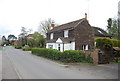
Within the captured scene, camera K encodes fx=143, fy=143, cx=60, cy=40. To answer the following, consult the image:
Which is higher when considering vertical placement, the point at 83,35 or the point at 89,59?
the point at 83,35

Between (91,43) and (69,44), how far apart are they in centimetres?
518

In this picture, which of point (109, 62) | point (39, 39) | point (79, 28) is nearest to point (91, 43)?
point (79, 28)

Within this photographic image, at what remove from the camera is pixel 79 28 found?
2856 cm

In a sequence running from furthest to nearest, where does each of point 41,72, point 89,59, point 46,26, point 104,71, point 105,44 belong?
1. point 46,26
2. point 105,44
3. point 89,59
4. point 104,71
5. point 41,72

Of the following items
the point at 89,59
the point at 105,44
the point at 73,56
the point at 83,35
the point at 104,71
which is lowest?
the point at 104,71

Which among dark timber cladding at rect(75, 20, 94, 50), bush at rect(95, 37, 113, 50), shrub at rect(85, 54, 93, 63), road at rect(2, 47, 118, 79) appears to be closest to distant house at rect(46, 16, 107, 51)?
dark timber cladding at rect(75, 20, 94, 50)

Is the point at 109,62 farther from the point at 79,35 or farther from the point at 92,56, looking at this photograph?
the point at 79,35

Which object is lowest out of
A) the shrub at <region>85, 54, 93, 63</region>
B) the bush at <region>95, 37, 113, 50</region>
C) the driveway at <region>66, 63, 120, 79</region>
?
the driveway at <region>66, 63, 120, 79</region>

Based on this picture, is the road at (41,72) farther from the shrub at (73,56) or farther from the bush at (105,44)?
the bush at (105,44)

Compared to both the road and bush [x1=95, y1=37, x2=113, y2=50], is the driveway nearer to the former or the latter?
the road

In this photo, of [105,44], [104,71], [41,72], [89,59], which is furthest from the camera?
[105,44]

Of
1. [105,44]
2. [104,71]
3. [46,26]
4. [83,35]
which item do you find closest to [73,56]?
[105,44]

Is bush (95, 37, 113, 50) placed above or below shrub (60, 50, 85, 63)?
above

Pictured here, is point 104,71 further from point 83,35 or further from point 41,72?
point 83,35
